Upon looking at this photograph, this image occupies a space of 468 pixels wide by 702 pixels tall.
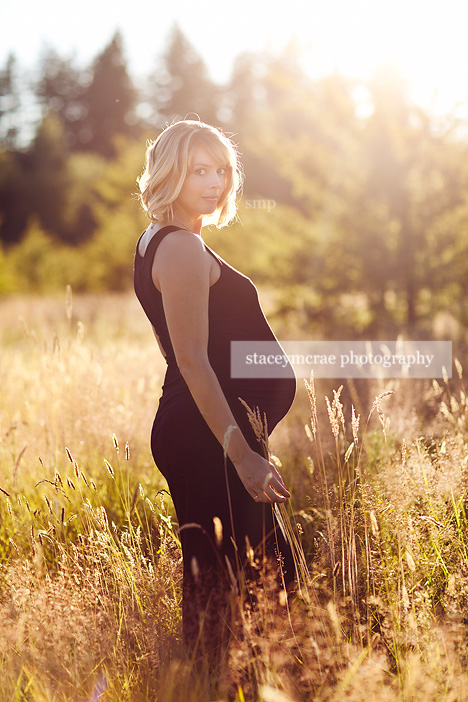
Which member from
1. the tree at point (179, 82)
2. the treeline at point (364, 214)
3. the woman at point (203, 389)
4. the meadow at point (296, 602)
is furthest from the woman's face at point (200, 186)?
the tree at point (179, 82)

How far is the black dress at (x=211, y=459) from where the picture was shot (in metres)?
1.83

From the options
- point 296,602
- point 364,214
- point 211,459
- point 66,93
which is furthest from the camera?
point 66,93

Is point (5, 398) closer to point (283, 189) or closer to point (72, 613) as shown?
point (72, 613)

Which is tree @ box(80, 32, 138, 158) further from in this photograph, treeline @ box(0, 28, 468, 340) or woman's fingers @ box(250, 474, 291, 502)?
woman's fingers @ box(250, 474, 291, 502)

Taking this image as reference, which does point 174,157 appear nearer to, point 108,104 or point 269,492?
point 269,492

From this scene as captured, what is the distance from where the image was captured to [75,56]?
35719 mm

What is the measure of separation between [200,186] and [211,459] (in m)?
0.87

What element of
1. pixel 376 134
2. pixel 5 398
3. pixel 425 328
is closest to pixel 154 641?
pixel 5 398

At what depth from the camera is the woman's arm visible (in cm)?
173

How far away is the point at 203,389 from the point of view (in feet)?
5.71

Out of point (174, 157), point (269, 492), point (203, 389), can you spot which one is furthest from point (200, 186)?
point (269, 492)

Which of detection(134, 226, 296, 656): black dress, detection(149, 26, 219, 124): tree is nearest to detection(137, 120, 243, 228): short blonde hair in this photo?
detection(134, 226, 296, 656): black dress

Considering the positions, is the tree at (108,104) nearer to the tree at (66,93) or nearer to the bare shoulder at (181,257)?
the tree at (66,93)

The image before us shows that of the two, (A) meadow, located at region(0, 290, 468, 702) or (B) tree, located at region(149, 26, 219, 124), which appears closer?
(A) meadow, located at region(0, 290, 468, 702)
